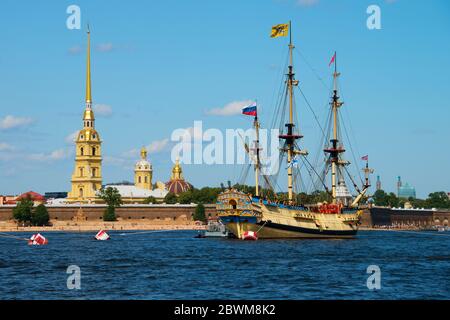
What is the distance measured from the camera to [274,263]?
5866 centimetres

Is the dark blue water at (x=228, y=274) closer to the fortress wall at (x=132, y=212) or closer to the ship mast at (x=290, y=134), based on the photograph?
the ship mast at (x=290, y=134)

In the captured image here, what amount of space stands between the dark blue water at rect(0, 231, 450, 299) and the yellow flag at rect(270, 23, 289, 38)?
78.7ft

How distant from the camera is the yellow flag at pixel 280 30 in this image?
89125mm

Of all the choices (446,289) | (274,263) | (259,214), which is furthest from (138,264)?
(259,214)

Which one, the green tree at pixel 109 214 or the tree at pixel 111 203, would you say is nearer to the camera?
the green tree at pixel 109 214

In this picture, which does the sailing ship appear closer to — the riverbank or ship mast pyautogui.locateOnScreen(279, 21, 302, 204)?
ship mast pyautogui.locateOnScreen(279, 21, 302, 204)

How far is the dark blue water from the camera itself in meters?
40.9

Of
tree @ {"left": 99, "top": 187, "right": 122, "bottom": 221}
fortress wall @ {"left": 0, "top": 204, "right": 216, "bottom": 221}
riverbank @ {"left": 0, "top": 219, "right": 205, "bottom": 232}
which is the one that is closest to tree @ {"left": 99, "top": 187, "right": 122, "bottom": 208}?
tree @ {"left": 99, "top": 187, "right": 122, "bottom": 221}

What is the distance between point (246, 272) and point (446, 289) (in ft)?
41.4

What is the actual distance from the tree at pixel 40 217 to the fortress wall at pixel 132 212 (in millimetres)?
5360

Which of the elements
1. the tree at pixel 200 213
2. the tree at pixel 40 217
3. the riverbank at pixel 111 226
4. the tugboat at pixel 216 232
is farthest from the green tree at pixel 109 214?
the tugboat at pixel 216 232

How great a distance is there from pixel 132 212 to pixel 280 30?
360 feet

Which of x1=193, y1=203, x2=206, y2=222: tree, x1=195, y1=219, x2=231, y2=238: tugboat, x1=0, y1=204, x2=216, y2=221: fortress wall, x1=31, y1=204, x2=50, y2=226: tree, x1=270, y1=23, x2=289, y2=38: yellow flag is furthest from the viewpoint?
x1=193, y1=203, x2=206, y2=222: tree
